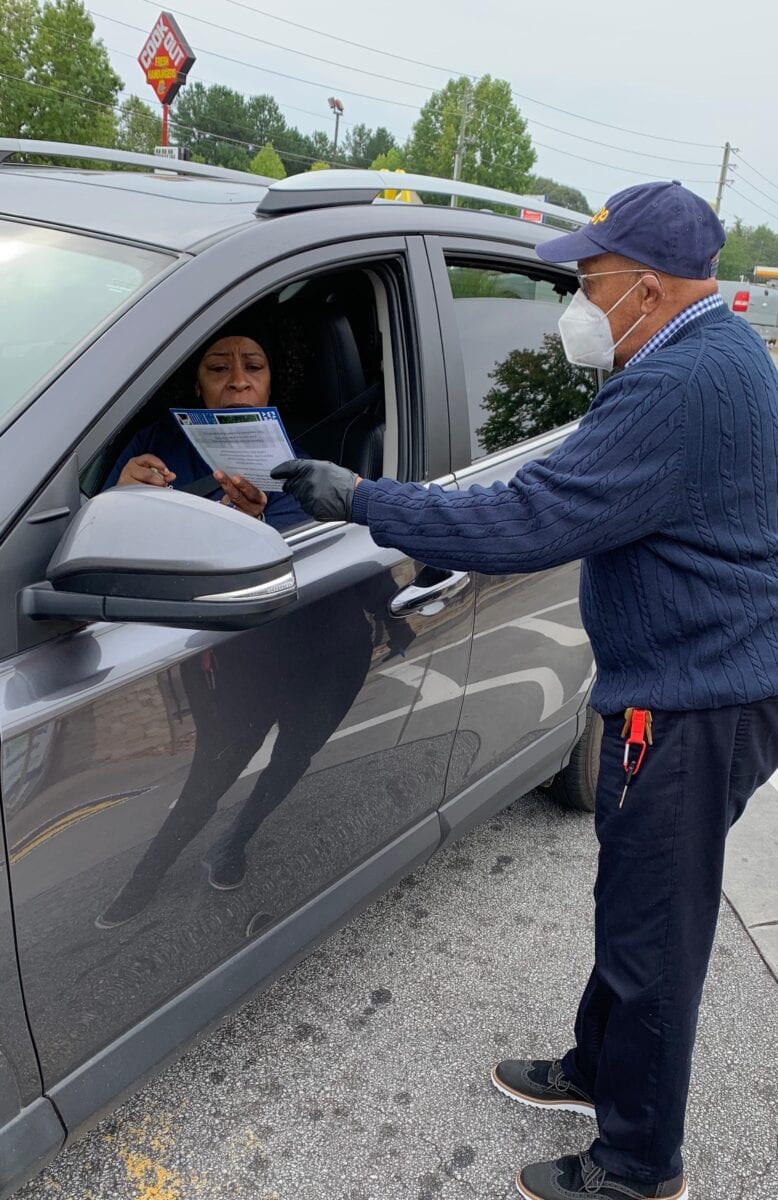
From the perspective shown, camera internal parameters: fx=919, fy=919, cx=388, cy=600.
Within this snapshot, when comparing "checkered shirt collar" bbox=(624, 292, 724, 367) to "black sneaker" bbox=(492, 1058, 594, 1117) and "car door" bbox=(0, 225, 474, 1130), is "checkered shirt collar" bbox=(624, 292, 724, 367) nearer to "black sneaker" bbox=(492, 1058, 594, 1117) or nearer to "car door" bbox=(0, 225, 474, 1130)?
"car door" bbox=(0, 225, 474, 1130)

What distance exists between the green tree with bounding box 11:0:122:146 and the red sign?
29.2ft

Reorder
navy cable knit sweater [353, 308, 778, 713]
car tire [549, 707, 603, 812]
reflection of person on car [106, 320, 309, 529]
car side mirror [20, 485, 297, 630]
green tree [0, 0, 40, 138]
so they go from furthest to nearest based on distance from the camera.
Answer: green tree [0, 0, 40, 138] → car tire [549, 707, 603, 812] → reflection of person on car [106, 320, 309, 529] → navy cable knit sweater [353, 308, 778, 713] → car side mirror [20, 485, 297, 630]

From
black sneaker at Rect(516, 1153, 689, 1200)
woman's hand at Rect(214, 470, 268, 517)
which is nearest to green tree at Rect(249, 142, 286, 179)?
woman's hand at Rect(214, 470, 268, 517)

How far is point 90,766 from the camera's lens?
1310 mm

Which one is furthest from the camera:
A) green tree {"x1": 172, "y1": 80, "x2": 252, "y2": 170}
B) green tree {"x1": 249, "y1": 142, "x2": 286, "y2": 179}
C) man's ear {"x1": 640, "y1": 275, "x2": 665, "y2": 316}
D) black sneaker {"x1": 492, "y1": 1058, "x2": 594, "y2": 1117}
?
green tree {"x1": 172, "y1": 80, "x2": 252, "y2": 170}

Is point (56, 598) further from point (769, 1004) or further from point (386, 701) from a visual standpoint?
point (769, 1004)

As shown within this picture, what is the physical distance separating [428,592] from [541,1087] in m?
1.18

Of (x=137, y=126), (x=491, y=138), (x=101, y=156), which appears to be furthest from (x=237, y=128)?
(x=101, y=156)

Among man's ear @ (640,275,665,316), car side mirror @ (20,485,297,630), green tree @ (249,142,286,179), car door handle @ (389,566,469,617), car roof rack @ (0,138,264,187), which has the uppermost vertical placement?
green tree @ (249,142,286,179)

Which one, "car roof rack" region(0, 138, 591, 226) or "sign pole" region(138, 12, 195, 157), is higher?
"sign pole" region(138, 12, 195, 157)

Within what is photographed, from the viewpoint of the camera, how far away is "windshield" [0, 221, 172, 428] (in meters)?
1.47

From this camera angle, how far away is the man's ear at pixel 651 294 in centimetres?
154

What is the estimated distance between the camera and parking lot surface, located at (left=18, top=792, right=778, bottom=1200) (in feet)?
6.23

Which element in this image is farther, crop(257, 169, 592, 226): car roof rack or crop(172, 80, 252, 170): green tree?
crop(172, 80, 252, 170): green tree
